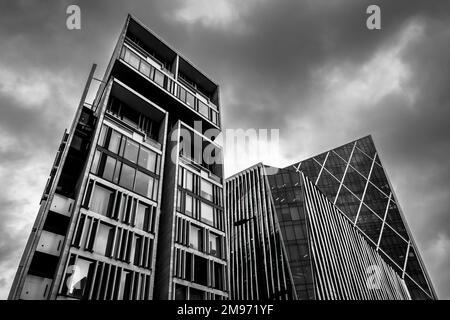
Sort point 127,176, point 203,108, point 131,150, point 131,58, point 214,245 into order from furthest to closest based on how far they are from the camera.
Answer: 1. point 203,108
2. point 131,58
3. point 214,245
4. point 131,150
5. point 127,176

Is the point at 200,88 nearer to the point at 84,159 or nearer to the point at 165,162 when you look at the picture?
the point at 165,162

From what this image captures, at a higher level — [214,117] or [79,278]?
[214,117]

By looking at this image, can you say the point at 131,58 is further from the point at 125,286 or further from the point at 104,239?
the point at 125,286

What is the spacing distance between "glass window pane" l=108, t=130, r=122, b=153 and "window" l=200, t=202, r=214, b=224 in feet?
39.0

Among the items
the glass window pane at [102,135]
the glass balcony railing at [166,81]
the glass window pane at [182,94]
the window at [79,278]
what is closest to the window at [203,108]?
the glass balcony railing at [166,81]

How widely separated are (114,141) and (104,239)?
34.8 ft

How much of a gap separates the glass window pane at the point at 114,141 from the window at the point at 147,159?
2.69 metres

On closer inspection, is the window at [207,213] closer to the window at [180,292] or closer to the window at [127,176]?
the window at [180,292]

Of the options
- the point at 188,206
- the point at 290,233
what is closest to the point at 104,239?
the point at 188,206

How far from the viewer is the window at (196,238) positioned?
3309 cm

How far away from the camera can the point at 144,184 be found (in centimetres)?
3247

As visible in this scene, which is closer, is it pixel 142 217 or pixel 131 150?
pixel 142 217

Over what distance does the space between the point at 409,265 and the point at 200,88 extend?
323 feet

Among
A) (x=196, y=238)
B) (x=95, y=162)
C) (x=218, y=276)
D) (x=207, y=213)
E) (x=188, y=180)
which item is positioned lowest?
(x=218, y=276)
